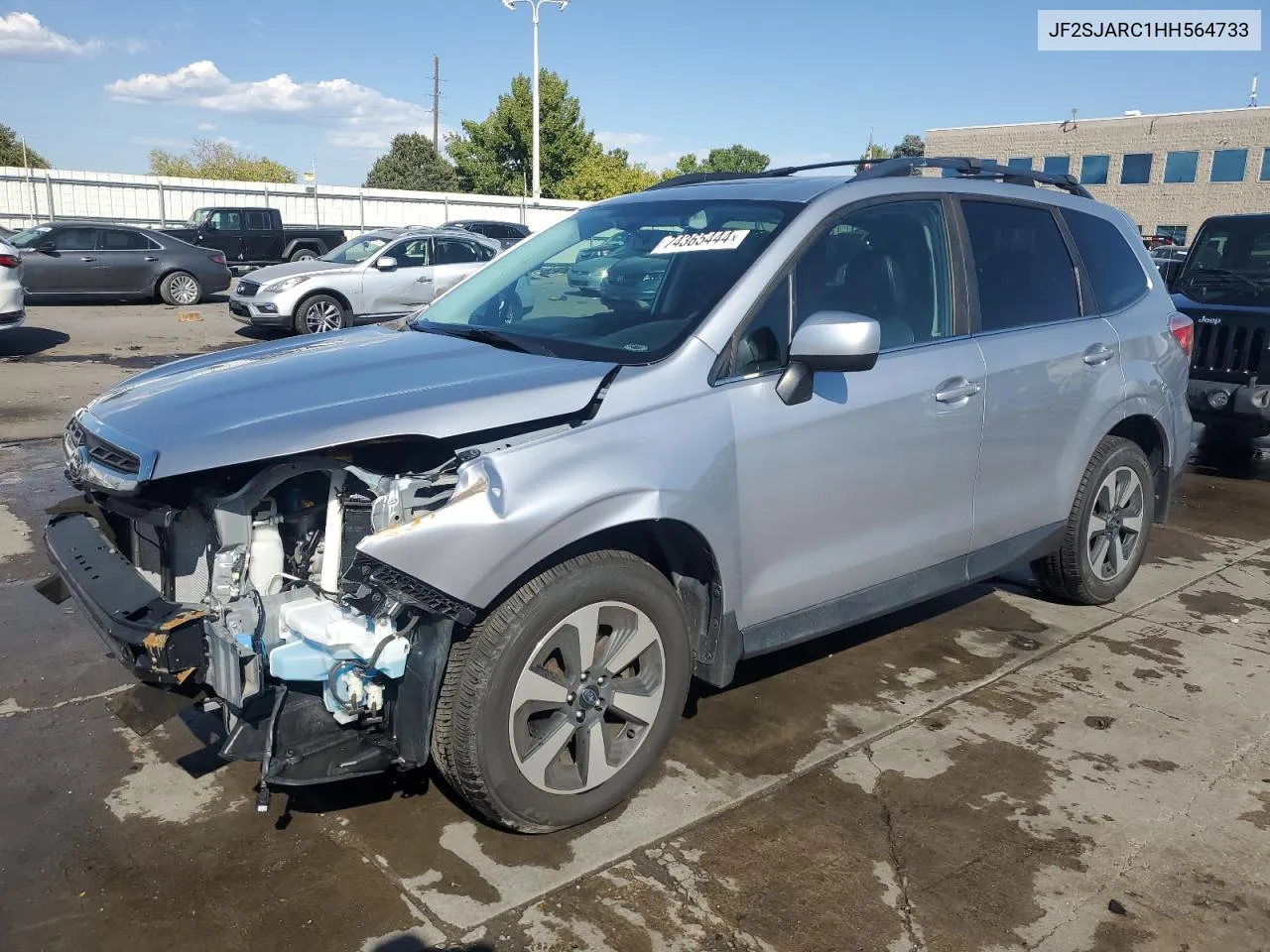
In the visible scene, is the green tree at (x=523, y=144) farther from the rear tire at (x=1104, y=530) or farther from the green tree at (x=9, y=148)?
the rear tire at (x=1104, y=530)

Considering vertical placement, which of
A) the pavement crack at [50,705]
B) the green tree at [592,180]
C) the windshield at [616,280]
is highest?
the green tree at [592,180]

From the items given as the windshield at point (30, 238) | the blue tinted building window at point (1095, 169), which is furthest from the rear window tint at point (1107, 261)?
the blue tinted building window at point (1095, 169)

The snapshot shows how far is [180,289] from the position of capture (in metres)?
19.1

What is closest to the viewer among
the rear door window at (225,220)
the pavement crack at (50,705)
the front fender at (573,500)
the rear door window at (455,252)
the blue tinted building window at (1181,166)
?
the front fender at (573,500)

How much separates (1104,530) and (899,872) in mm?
2586

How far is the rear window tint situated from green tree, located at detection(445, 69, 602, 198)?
48.4 metres

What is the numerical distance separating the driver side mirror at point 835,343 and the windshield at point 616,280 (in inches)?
12.8

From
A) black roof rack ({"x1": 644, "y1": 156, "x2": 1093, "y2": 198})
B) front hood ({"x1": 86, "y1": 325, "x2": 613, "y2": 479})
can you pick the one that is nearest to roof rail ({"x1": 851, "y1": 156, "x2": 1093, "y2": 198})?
black roof rack ({"x1": 644, "y1": 156, "x2": 1093, "y2": 198})

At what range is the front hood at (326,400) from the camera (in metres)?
2.71

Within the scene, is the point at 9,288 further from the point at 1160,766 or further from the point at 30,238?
the point at 1160,766

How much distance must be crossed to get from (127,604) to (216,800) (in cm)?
79

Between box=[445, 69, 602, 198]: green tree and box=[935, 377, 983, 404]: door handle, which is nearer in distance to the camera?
box=[935, 377, 983, 404]: door handle

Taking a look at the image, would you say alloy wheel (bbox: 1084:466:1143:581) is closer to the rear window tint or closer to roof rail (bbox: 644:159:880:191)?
the rear window tint

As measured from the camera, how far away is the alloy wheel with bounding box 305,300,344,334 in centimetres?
1452
